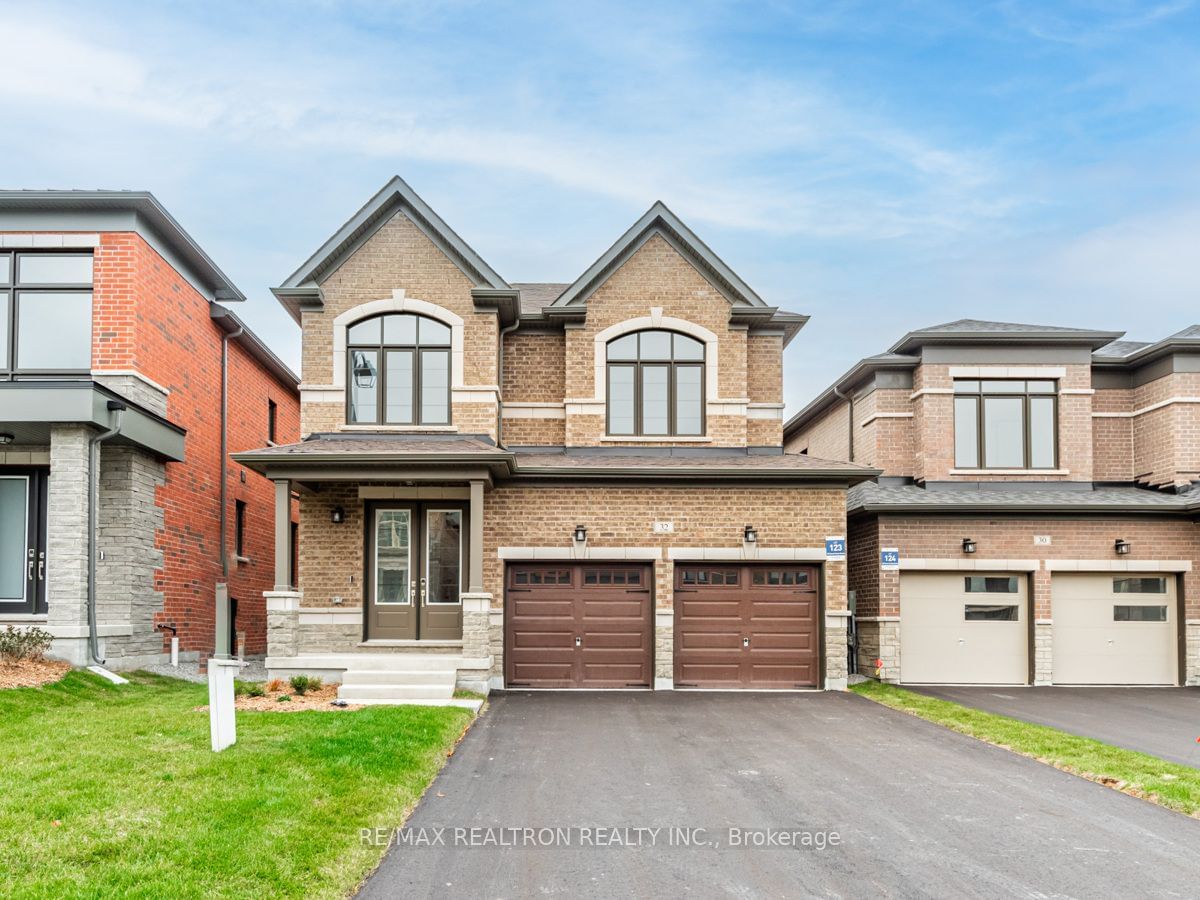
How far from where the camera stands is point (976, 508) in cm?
1756

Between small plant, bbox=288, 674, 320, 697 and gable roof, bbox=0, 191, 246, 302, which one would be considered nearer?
small plant, bbox=288, 674, 320, 697

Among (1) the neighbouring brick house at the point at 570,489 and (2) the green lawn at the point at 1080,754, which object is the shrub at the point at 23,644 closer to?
(1) the neighbouring brick house at the point at 570,489

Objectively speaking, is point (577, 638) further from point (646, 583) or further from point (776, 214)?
point (776, 214)

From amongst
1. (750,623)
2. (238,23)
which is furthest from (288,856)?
(238,23)

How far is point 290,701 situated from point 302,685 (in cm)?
70

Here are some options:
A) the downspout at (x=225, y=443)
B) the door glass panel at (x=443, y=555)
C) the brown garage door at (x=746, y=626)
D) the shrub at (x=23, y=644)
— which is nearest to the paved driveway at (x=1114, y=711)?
the brown garage door at (x=746, y=626)

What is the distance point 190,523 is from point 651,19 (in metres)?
12.2

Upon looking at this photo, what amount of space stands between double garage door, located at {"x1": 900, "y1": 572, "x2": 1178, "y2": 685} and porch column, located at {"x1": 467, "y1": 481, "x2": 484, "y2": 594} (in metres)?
8.27

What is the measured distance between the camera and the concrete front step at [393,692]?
13336 mm

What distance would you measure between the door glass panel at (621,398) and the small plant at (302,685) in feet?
22.4

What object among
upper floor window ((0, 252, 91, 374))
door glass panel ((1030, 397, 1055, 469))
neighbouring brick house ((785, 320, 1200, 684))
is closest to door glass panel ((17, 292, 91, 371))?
upper floor window ((0, 252, 91, 374))

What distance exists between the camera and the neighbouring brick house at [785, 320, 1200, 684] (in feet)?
58.3

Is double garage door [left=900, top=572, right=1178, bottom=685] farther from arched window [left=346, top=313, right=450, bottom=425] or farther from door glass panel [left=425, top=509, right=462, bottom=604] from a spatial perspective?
arched window [left=346, top=313, right=450, bottom=425]

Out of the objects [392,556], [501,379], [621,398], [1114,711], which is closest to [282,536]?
[392,556]
